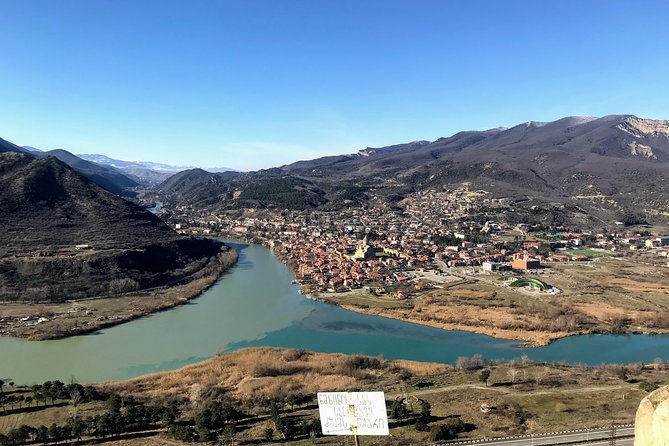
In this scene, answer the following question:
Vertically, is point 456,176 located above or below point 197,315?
above

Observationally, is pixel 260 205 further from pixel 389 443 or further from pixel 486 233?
pixel 389 443

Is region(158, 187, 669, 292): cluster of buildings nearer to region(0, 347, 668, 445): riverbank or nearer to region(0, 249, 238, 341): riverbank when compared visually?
region(0, 249, 238, 341): riverbank

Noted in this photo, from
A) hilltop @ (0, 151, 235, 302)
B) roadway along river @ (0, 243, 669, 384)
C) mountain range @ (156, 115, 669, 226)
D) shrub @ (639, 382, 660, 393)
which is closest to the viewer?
shrub @ (639, 382, 660, 393)

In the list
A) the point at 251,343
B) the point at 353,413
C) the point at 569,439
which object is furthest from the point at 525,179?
the point at 353,413

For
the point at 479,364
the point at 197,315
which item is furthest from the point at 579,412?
the point at 197,315

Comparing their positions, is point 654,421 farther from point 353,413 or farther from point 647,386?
point 647,386

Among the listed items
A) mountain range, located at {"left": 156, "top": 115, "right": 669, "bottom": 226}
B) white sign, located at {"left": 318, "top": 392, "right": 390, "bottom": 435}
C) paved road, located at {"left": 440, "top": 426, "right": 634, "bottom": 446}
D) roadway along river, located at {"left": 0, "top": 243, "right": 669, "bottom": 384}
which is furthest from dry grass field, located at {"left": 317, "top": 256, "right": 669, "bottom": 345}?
mountain range, located at {"left": 156, "top": 115, "right": 669, "bottom": 226}

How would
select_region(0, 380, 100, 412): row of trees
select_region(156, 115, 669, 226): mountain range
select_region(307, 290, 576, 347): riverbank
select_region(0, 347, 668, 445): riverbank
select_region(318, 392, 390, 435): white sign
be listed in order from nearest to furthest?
select_region(318, 392, 390, 435): white sign, select_region(0, 347, 668, 445): riverbank, select_region(0, 380, 100, 412): row of trees, select_region(307, 290, 576, 347): riverbank, select_region(156, 115, 669, 226): mountain range
